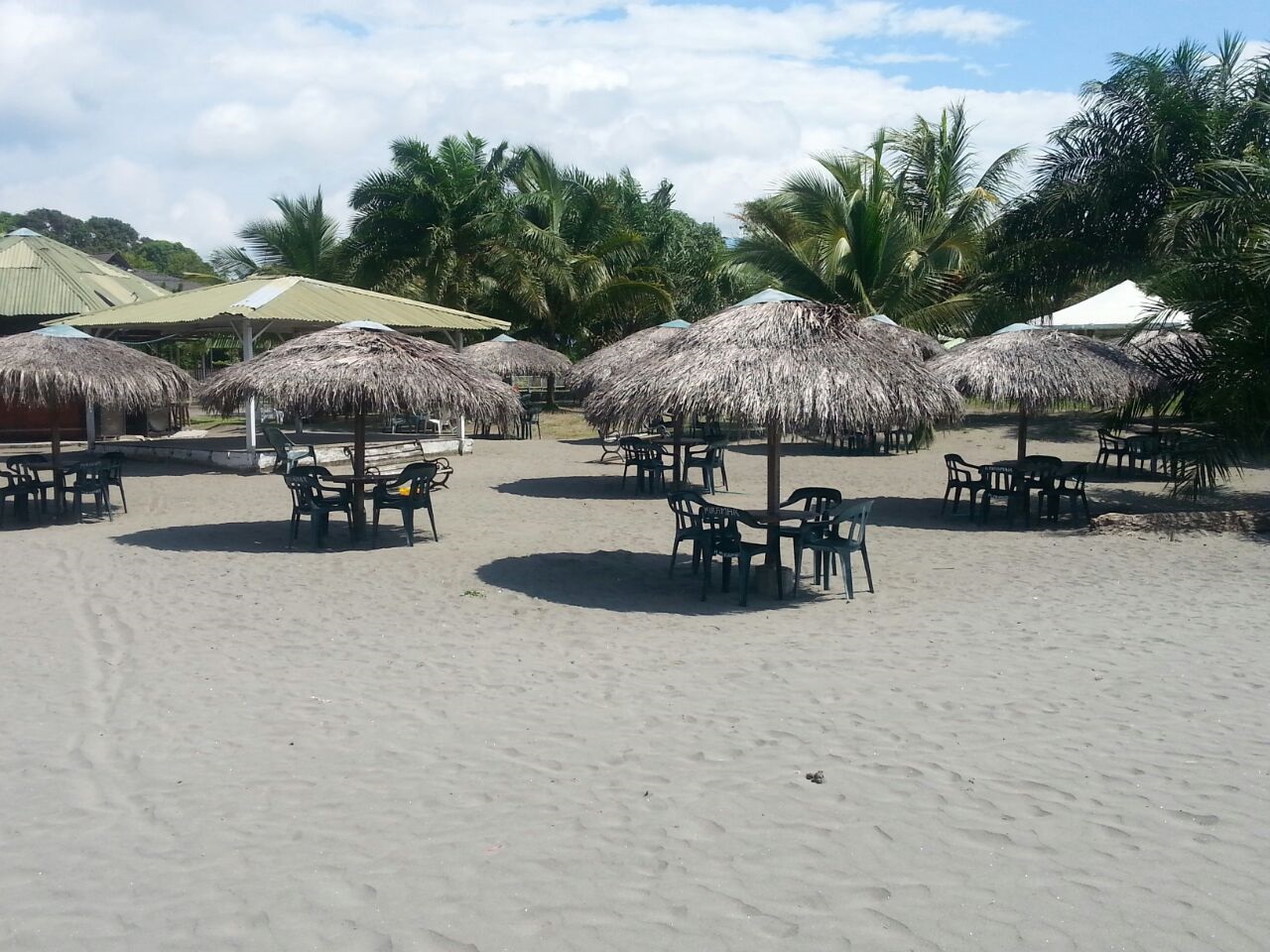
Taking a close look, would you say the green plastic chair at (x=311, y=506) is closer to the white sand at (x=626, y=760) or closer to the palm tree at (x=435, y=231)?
the white sand at (x=626, y=760)

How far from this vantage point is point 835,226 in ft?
80.0

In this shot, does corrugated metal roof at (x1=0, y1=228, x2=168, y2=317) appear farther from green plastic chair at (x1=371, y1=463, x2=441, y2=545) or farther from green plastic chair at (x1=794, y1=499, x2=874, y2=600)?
green plastic chair at (x1=794, y1=499, x2=874, y2=600)

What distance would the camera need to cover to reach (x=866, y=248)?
2353cm

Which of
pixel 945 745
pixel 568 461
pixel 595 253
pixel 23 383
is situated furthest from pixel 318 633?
pixel 595 253

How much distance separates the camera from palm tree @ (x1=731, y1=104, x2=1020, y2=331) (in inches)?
928

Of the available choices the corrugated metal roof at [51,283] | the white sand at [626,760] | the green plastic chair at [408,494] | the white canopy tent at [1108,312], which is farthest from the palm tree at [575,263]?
the white sand at [626,760]

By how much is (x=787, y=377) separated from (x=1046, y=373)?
18.3ft

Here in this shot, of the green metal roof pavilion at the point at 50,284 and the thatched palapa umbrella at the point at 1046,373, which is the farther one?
the green metal roof pavilion at the point at 50,284

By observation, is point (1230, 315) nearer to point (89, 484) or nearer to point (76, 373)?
point (89, 484)

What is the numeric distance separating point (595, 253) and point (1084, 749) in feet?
93.2

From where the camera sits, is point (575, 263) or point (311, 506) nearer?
point (311, 506)

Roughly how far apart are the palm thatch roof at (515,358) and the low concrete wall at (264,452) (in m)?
3.92

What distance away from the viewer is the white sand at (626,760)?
3.77 m

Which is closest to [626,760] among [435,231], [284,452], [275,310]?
[284,452]
